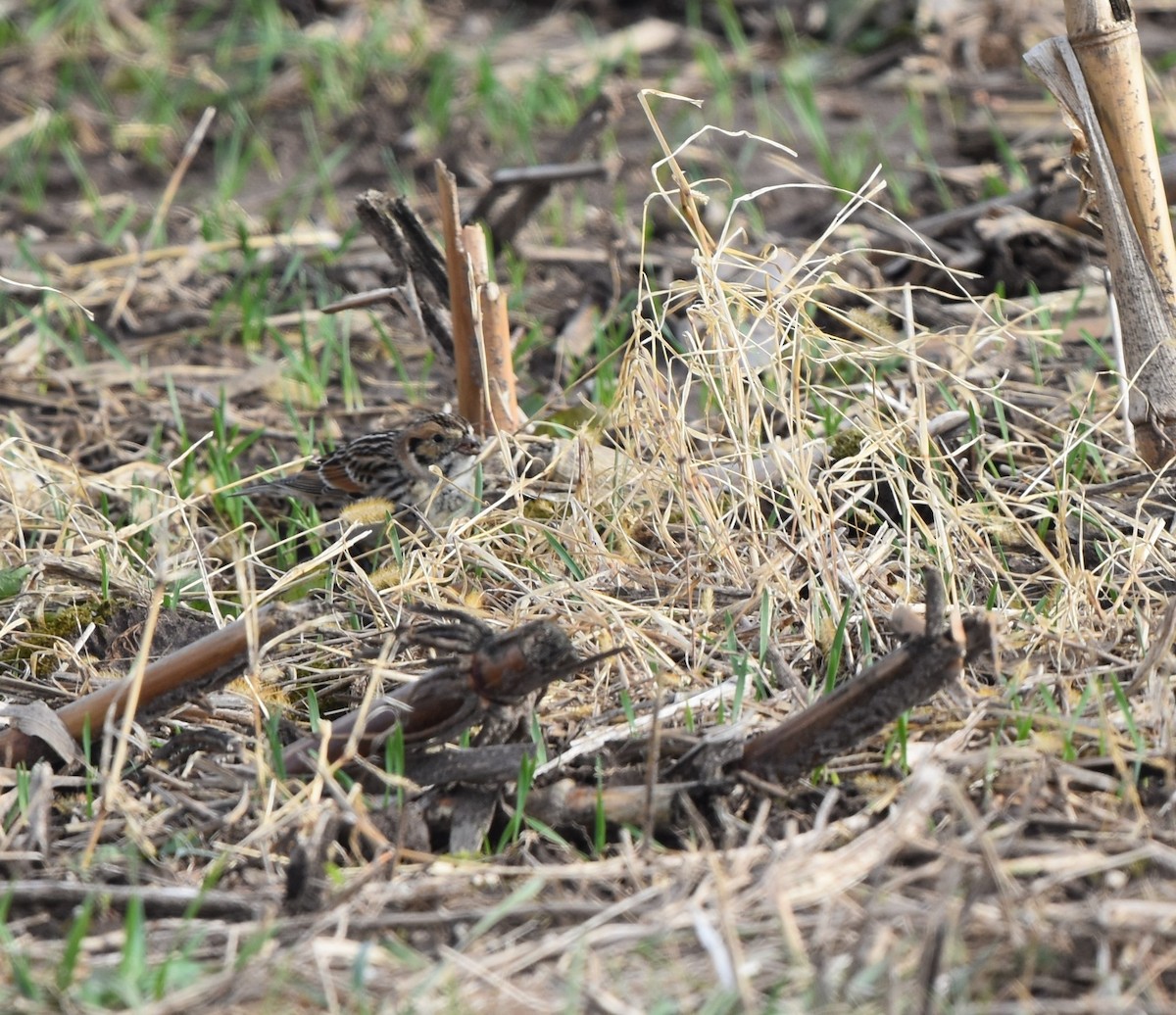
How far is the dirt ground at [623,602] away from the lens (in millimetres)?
2570

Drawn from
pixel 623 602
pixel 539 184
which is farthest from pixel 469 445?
pixel 539 184

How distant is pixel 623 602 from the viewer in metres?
3.69

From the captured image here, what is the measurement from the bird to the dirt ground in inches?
5.6

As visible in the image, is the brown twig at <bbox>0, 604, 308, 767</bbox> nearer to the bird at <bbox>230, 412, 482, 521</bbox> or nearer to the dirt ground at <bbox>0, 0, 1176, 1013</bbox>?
the dirt ground at <bbox>0, 0, 1176, 1013</bbox>

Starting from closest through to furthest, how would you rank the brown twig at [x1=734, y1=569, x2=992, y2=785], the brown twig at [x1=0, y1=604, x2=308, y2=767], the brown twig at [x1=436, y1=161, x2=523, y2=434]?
the brown twig at [x1=734, y1=569, x2=992, y2=785] → the brown twig at [x1=0, y1=604, x2=308, y2=767] → the brown twig at [x1=436, y1=161, x2=523, y2=434]

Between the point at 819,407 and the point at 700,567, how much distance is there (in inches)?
42.0

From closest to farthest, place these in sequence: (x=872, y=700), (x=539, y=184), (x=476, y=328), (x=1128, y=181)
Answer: (x=872, y=700), (x=1128, y=181), (x=476, y=328), (x=539, y=184)

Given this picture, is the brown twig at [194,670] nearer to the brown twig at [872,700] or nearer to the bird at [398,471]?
the brown twig at [872,700]

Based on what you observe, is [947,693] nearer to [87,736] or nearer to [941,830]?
[941,830]

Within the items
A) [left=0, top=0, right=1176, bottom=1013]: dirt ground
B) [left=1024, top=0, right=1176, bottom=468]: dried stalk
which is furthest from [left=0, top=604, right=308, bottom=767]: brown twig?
[left=1024, top=0, right=1176, bottom=468]: dried stalk

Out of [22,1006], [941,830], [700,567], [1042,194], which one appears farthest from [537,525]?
[1042,194]

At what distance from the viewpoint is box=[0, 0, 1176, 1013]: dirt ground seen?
2570 mm

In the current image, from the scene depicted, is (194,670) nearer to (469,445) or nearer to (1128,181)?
(469,445)

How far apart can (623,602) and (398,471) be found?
1403mm
